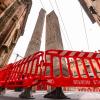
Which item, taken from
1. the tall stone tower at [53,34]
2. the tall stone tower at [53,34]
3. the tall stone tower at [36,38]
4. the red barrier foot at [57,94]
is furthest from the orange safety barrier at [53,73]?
the tall stone tower at [36,38]

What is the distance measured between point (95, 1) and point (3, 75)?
911cm

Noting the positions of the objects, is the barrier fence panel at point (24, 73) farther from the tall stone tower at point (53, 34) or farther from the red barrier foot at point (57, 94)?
the tall stone tower at point (53, 34)

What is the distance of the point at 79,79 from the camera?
4.07 meters

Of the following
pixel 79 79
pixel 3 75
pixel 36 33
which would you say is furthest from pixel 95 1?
pixel 36 33

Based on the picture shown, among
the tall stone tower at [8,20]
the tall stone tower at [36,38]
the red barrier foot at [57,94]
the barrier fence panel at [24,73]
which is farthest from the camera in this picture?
the tall stone tower at [36,38]

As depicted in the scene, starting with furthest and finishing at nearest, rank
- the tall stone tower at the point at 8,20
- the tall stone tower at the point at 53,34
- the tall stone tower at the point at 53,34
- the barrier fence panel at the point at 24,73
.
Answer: the tall stone tower at the point at 53,34
the tall stone tower at the point at 53,34
the tall stone tower at the point at 8,20
the barrier fence panel at the point at 24,73

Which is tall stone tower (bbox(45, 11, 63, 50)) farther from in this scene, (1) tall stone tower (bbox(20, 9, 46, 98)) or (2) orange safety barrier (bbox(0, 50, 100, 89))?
(2) orange safety barrier (bbox(0, 50, 100, 89))

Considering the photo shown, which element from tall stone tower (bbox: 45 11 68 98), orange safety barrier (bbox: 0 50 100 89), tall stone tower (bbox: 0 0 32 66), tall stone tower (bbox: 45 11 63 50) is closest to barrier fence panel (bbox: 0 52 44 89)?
orange safety barrier (bbox: 0 50 100 89)

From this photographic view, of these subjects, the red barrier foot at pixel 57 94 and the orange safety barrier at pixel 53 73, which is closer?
the orange safety barrier at pixel 53 73

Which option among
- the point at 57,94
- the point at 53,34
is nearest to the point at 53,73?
the point at 57,94

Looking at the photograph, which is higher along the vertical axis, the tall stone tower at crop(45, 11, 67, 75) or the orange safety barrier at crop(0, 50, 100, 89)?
the tall stone tower at crop(45, 11, 67, 75)

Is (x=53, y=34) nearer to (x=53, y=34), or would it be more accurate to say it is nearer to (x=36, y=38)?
(x=53, y=34)

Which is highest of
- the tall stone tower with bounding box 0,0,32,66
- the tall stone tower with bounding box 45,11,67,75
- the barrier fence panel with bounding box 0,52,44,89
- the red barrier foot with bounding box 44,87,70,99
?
the tall stone tower with bounding box 45,11,67,75

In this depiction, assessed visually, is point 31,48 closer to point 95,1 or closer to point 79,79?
point 95,1
